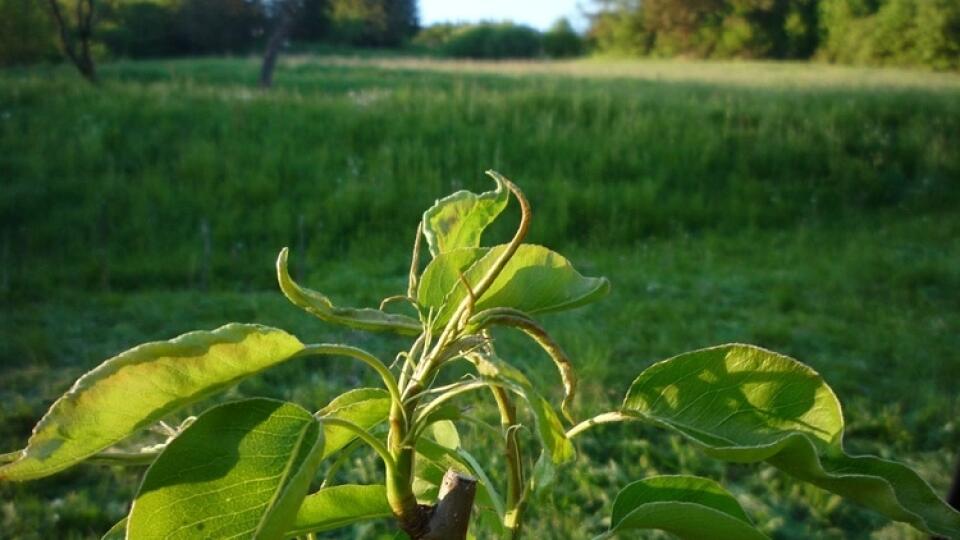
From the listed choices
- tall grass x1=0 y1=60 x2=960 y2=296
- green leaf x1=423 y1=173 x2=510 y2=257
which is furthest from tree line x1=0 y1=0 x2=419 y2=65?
green leaf x1=423 y1=173 x2=510 y2=257

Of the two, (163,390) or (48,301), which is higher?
(163,390)

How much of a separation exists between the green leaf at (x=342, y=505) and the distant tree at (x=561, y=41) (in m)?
15.6

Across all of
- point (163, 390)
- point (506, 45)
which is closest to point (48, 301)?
point (163, 390)

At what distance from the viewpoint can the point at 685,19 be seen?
31.6ft

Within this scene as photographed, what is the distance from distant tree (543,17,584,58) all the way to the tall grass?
7.92 m

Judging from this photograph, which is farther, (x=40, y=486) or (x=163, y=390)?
(x=40, y=486)

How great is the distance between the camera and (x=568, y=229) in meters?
5.53

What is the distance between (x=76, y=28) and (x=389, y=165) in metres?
5.72

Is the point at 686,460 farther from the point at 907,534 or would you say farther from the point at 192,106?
the point at 192,106

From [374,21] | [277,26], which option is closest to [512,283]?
[277,26]

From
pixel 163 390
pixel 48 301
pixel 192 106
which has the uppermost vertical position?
pixel 163 390

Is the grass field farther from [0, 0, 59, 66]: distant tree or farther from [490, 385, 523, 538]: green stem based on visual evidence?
[490, 385, 523, 538]: green stem

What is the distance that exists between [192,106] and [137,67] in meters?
5.34

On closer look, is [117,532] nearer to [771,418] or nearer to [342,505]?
[342,505]
